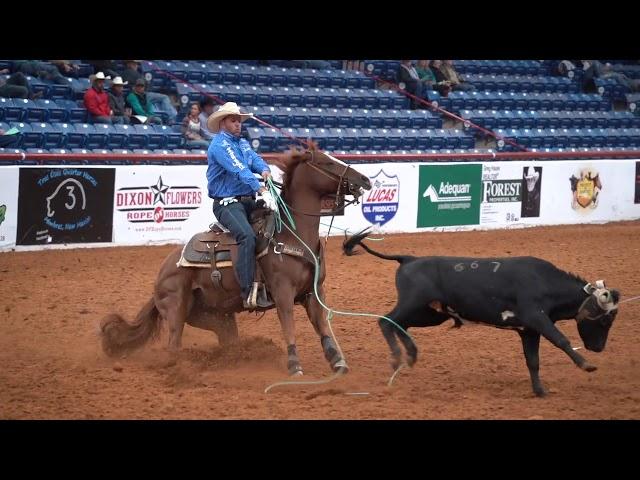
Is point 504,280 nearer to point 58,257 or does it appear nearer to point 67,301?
point 67,301

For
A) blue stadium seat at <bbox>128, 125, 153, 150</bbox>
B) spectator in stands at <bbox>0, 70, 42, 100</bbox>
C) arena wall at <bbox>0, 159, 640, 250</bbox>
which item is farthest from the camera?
blue stadium seat at <bbox>128, 125, 153, 150</bbox>

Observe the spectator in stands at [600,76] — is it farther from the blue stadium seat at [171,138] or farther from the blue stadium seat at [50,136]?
the blue stadium seat at [50,136]

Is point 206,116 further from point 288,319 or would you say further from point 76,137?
point 288,319

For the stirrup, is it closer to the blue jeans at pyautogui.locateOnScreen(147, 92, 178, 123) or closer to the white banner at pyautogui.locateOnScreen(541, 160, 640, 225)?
the blue jeans at pyautogui.locateOnScreen(147, 92, 178, 123)

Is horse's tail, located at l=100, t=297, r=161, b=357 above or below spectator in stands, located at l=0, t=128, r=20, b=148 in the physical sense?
below

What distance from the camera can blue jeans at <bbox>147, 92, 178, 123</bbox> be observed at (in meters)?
18.5

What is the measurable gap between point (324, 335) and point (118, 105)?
10.4 meters

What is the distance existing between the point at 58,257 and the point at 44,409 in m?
6.98

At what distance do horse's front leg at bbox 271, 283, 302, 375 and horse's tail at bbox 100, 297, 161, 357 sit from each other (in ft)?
4.82

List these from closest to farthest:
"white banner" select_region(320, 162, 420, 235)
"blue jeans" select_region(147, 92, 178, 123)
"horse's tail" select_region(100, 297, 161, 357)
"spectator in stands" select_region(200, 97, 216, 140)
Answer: "horse's tail" select_region(100, 297, 161, 357) → "white banner" select_region(320, 162, 420, 235) → "spectator in stands" select_region(200, 97, 216, 140) → "blue jeans" select_region(147, 92, 178, 123)

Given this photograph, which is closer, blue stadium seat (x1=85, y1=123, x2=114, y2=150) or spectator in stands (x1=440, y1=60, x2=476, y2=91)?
blue stadium seat (x1=85, y1=123, x2=114, y2=150)

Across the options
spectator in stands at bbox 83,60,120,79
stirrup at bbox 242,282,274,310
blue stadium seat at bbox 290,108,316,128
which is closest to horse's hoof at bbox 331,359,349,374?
stirrup at bbox 242,282,274,310

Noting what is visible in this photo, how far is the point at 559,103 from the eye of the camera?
2580 centimetres
